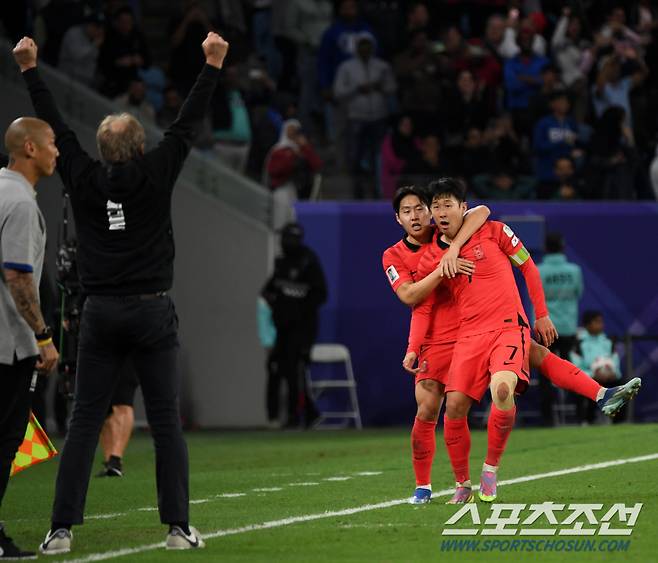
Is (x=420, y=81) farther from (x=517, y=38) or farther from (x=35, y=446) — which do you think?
(x=35, y=446)

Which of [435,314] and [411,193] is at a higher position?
[411,193]

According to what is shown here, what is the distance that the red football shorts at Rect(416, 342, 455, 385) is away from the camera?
9898 mm

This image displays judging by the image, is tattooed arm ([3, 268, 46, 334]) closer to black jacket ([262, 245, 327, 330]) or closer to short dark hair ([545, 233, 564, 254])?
black jacket ([262, 245, 327, 330])

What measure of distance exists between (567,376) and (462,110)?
1246 cm

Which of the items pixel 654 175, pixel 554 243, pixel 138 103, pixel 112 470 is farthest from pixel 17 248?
pixel 654 175

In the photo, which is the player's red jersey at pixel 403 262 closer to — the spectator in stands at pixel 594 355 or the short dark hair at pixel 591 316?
the spectator in stands at pixel 594 355

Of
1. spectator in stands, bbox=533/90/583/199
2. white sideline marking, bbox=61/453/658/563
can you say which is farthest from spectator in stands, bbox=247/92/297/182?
white sideline marking, bbox=61/453/658/563

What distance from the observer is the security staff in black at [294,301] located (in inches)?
795

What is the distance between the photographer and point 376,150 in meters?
21.9

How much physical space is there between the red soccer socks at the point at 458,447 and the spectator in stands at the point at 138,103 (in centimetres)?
1166

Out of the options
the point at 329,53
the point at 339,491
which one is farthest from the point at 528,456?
the point at 329,53

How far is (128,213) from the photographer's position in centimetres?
755

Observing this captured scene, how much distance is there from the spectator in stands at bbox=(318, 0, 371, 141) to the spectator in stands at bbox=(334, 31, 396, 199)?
43cm

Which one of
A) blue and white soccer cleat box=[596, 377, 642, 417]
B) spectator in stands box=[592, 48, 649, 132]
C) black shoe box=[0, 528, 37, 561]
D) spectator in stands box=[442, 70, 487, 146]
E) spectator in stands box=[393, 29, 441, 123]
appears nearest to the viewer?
black shoe box=[0, 528, 37, 561]
